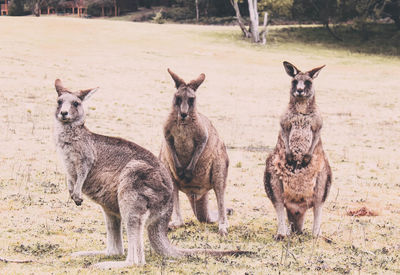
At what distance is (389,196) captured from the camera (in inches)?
352

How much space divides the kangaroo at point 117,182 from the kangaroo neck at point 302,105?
1.98 m

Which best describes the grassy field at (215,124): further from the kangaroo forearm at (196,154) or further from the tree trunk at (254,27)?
the tree trunk at (254,27)

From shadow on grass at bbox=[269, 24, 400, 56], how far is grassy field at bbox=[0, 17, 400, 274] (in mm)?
1865

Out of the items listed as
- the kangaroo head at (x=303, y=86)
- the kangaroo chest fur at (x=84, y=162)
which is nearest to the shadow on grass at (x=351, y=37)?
the kangaroo head at (x=303, y=86)

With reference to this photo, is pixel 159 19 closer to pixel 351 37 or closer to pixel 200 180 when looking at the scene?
pixel 351 37

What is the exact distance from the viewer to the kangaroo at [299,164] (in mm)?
6281

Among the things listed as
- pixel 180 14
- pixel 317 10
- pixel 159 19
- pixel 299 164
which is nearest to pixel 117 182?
pixel 299 164

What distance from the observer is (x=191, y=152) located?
21.3 ft

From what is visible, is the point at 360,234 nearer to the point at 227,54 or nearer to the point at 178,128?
the point at 178,128

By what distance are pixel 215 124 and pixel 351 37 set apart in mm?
24133

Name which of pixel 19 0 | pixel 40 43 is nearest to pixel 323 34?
pixel 40 43

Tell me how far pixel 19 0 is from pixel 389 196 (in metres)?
42.1

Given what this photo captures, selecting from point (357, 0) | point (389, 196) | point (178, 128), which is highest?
point (357, 0)

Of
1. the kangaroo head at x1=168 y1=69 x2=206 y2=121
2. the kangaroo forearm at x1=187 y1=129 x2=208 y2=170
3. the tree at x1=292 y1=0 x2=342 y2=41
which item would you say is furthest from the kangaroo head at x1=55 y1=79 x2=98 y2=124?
the tree at x1=292 y1=0 x2=342 y2=41
